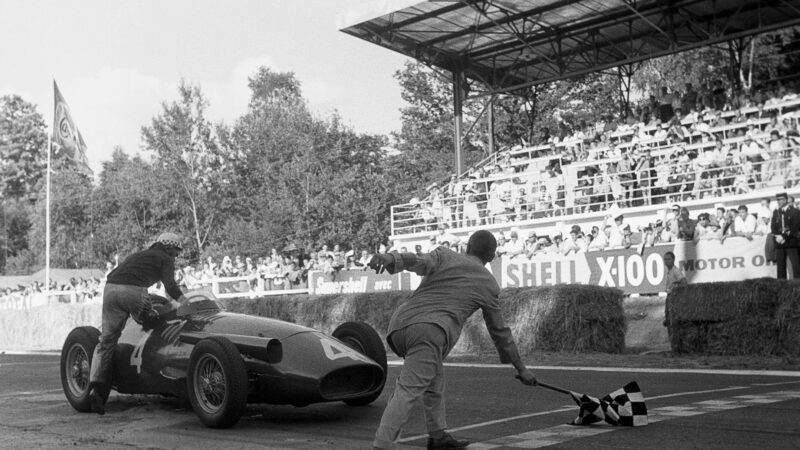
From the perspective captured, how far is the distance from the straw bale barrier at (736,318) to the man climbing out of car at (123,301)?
8000 mm

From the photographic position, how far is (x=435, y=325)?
6727 mm

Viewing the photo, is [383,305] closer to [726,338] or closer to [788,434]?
[726,338]

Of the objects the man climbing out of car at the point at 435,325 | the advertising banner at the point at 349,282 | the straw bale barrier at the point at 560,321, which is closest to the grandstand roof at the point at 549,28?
the advertising banner at the point at 349,282

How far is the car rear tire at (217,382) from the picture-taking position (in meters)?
8.14

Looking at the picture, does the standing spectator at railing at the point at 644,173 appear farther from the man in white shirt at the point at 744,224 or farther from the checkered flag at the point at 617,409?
the checkered flag at the point at 617,409

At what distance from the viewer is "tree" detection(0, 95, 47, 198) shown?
11231 cm

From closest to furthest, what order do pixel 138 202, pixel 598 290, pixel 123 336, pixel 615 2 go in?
pixel 123 336
pixel 598 290
pixel 615 2
pixel 138 202

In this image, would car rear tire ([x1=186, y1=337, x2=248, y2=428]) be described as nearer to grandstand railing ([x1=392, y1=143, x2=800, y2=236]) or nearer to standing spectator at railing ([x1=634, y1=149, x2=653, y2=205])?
grandstand railing ([x1=392, y1=143, x2=800, y2=236])

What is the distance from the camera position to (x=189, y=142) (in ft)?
210

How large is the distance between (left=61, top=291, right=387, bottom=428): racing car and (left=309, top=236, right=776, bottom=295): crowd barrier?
9.58 meters

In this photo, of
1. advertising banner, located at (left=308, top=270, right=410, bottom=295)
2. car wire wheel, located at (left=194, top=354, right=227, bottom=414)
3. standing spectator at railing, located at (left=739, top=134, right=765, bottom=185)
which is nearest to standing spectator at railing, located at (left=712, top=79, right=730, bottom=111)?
standing spectator at railing, located at (left=739, top=134, right=765, bottom=185)

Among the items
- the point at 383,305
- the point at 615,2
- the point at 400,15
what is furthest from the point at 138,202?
the point at 383,305

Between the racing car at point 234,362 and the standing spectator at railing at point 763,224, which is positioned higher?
the standing spectator at railing at point 763,224

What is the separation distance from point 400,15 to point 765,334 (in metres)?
21.5
